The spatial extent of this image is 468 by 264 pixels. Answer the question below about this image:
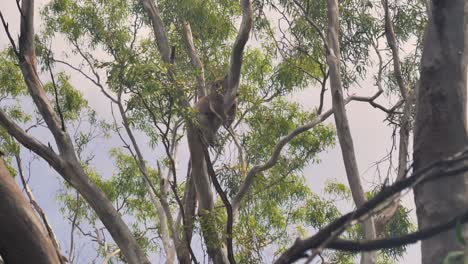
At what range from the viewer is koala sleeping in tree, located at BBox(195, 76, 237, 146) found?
20.5 ft

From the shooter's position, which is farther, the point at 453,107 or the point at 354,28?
the point at 354,28

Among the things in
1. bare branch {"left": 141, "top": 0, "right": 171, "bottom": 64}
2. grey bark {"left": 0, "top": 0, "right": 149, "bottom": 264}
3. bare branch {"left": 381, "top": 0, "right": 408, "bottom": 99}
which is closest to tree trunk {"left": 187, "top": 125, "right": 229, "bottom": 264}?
bare branch {"left": 141, "top": 0, "right": 171, "bottom": 64}

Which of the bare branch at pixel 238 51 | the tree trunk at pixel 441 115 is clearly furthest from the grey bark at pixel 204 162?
the tree trunk at pixel 441 115

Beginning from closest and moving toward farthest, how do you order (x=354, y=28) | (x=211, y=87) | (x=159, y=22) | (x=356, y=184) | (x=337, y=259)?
(x=356, y=184) → (x=211, y=87) → (x=159, y=22) → (x=354, y=28) → (x=337, y=259)

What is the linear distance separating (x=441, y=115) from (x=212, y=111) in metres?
4.13

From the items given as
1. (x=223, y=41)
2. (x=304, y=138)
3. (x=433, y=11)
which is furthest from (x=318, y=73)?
(x=433, y=11)

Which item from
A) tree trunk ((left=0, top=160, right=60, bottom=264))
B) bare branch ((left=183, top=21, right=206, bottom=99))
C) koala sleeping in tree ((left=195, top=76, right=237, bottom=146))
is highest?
bare branch ((left=183, top=21, right=206, bottom=99))

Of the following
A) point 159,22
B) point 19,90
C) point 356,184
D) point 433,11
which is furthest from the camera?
point 19,90

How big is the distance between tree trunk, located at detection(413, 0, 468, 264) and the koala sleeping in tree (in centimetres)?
387

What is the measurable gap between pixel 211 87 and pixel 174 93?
0.72 metres

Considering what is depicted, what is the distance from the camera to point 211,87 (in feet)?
21.4

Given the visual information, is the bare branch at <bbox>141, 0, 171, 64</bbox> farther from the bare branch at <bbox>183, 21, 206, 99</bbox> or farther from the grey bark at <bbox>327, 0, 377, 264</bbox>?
the grey bark at <bbox>327, 0, 377, 264</bbox>

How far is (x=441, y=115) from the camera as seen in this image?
7.11 feet

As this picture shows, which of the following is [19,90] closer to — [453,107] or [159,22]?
[159,22]
